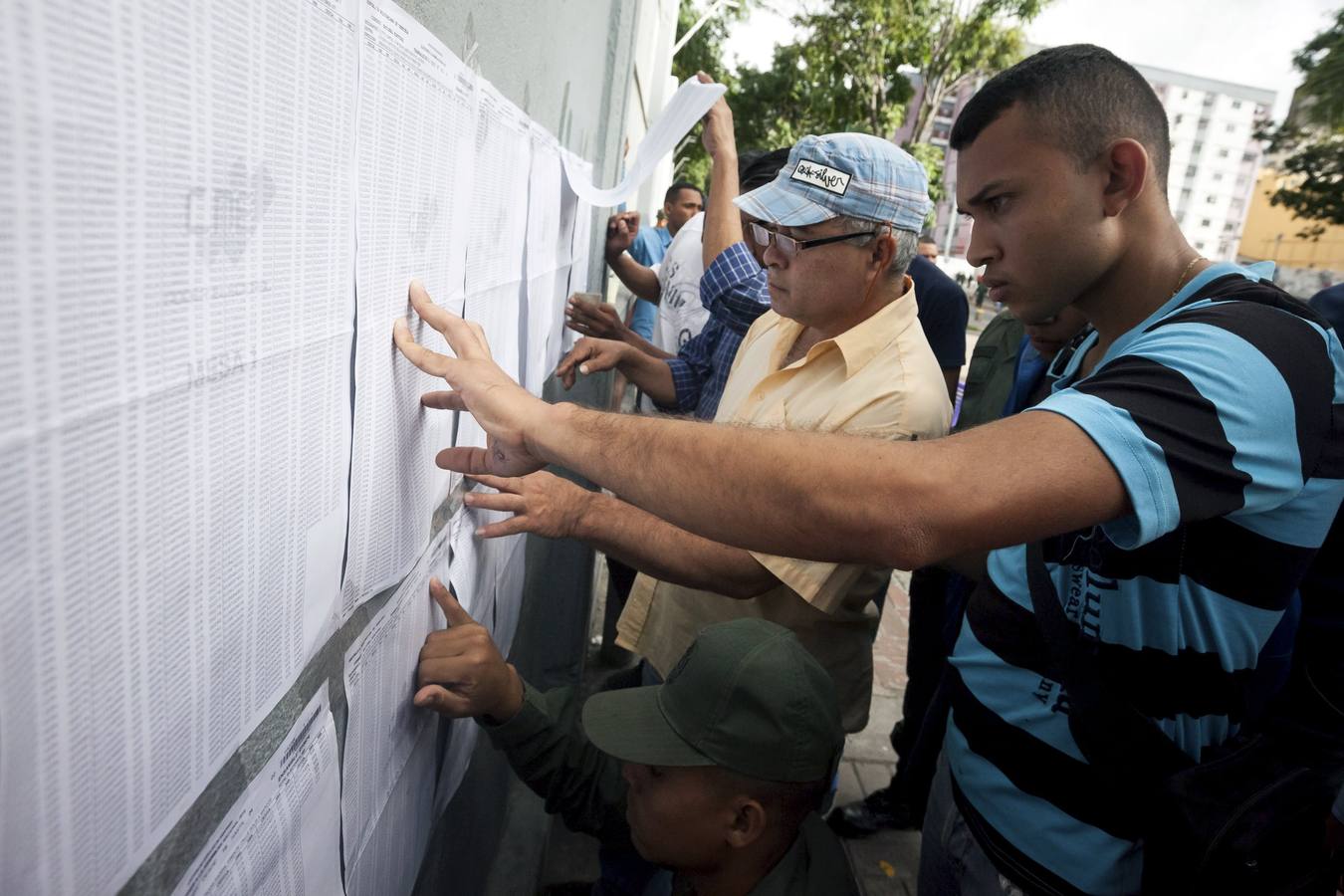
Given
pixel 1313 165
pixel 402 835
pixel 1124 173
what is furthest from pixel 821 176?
pixel 1313 165

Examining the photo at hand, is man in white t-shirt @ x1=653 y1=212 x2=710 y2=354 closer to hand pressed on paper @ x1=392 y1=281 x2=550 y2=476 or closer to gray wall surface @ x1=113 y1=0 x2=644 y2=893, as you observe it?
gray wall surface @ x1=113 y1=0 x2=644 y2=893

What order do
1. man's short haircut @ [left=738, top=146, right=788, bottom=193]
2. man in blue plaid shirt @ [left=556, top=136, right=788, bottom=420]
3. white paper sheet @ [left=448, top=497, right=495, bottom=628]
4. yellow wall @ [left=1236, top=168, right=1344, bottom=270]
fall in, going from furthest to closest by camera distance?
yellow wall @ [left=1236, top=168, right=1344, bottom=270] < man's short haircut @ [left=738, top=146, right=788, bottom=193] < man in blue plaid shirt @ [left=556, top=136, right=788, bottom=420] < white paper sheet @ [left=448, top=497, right=495, bottom=628]

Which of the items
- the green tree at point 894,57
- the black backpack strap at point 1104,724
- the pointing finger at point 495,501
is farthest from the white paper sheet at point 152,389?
the green tree at point 894,57

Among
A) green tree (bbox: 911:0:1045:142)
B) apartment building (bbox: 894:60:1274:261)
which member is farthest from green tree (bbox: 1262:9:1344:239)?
apartment building (bbox: 894:60:1274:261)

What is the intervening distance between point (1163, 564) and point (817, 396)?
0.75 metres

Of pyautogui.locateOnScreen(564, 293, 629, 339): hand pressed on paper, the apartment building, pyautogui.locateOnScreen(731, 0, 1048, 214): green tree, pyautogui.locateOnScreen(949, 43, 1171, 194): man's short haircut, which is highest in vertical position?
the apartment building

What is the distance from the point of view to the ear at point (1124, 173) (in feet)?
4.14

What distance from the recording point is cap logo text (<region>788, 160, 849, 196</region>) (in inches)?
74.0

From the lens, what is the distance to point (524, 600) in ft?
8.21

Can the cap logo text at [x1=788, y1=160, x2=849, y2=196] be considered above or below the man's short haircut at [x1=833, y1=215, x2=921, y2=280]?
above

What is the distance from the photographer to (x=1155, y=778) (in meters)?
1.29

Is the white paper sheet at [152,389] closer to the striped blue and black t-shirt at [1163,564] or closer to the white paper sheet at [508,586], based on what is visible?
the striped blue and black t-shirt at [1163,564]

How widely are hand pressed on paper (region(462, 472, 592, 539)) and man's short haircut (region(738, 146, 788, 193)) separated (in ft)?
5.02

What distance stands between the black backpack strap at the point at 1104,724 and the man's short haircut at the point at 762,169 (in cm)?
182
